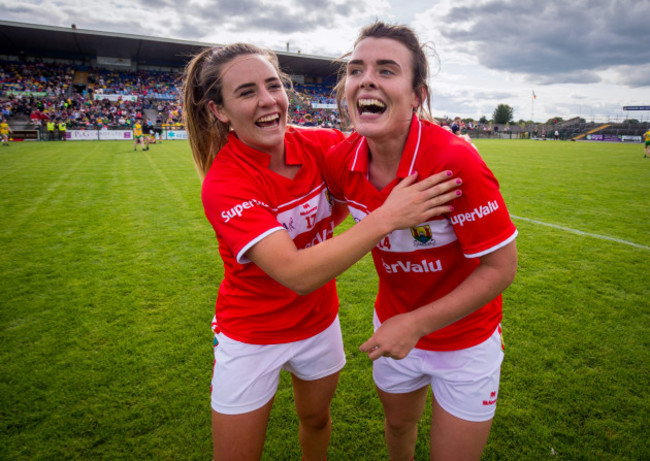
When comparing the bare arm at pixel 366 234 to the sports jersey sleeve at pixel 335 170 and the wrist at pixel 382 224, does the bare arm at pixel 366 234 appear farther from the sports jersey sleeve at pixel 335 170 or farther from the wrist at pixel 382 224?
the sports jersey sleeve at pixel 335 170

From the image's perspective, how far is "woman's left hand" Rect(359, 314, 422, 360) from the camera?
1.54 metres

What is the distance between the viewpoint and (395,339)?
1549mm

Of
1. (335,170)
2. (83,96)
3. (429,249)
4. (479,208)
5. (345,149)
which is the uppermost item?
(83,96)

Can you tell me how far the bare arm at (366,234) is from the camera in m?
1.47

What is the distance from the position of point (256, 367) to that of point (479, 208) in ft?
4.64

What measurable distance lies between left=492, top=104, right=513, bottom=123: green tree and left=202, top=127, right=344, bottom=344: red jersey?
11328cm

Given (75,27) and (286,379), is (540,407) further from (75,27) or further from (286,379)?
(75,27)

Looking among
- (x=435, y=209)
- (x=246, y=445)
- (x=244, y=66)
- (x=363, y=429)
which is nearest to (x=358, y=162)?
(x=435, y=209)

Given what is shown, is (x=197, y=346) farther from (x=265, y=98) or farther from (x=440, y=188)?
(x=440, y=188)

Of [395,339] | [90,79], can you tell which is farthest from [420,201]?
[90,79]

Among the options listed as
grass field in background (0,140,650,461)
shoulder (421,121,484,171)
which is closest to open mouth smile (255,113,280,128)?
shoulder (421,121,484,171)

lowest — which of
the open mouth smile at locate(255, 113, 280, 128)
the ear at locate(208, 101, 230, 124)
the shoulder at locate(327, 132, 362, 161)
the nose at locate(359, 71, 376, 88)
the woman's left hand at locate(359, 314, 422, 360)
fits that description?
the woman's left hand at locate(359, 314, 422, 360)

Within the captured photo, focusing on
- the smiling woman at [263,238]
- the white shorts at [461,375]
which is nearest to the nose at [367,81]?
the smiling woman at [263,238]

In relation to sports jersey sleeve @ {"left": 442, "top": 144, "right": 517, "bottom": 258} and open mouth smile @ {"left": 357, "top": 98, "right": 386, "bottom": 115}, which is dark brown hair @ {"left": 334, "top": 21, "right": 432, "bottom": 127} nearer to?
open mouth smile @ {"left": 357, "top": 98, "right": 386, "bottom": 115}
